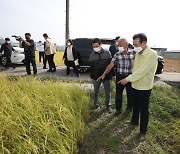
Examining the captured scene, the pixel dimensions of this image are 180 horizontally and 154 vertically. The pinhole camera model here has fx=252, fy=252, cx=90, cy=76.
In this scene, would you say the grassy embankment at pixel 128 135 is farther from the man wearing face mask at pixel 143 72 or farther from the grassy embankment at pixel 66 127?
the man wearing face mask at pixel 143 72

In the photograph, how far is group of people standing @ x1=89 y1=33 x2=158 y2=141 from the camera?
4289mm

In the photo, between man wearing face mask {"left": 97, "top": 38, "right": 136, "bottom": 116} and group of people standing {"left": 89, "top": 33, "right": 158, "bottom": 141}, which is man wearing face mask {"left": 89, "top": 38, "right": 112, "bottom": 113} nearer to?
group of people standing {"left": 89, "top": 33, "right": 158, "bottom": 141}

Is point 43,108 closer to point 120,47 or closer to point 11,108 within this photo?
point 11,108

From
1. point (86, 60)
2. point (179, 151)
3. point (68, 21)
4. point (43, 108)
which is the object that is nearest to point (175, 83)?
point (86, 60)

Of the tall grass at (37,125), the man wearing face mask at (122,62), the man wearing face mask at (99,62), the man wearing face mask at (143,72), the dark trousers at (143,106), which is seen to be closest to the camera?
the tall grass at (37,125)

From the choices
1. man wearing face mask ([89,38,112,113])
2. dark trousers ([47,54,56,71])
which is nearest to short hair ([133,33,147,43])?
man wearing face mask ([89,38,112,113])

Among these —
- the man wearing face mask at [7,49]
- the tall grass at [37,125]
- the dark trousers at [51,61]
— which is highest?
the man wearing face mask at [7,49]

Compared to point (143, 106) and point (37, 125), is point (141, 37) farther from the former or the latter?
point (37, 125)

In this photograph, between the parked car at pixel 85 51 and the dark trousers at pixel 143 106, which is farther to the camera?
the parked car at pixel 85 51

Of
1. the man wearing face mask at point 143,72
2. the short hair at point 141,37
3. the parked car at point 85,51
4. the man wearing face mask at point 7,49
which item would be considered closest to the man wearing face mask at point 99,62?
the man wearing face mask at point 143,72

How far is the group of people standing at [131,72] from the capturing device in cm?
429

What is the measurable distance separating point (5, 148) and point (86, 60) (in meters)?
8.36

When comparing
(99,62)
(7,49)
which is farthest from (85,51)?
(99,62)

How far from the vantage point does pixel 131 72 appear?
17.4 feet
